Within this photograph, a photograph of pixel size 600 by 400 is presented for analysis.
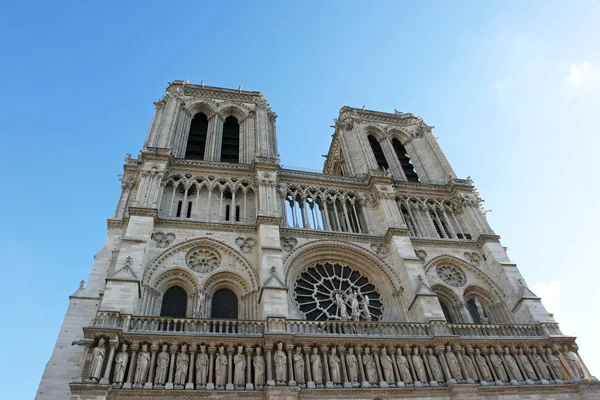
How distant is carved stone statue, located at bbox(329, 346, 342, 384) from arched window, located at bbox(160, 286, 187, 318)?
233 inches

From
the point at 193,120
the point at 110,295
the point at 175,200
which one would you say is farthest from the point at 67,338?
the point at 193,120

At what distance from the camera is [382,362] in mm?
15281

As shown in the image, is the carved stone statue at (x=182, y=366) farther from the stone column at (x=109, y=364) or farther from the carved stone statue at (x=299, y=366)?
the carved stone statue at (x=299, y=366)

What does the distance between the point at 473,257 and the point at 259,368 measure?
1269cm

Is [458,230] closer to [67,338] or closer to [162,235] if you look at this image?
[162,235]

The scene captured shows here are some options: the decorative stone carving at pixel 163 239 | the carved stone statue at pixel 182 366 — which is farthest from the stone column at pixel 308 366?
the decorative stone carving at pixel 163 239

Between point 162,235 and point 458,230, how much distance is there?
585 inches

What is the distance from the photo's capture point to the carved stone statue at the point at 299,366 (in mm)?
14148

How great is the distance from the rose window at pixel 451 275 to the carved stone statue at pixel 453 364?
512cm

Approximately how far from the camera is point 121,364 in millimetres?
13328

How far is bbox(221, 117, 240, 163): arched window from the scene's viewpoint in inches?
1029

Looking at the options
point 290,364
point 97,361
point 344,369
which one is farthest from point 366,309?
point 97,361

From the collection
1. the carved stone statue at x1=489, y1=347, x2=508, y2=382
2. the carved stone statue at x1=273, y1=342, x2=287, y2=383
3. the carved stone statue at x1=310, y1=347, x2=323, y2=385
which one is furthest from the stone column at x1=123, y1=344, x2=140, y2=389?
the carved stone statue at x1=489, y1=347, x2=508, y2=382

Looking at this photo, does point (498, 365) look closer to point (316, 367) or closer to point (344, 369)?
point (344, 369)
